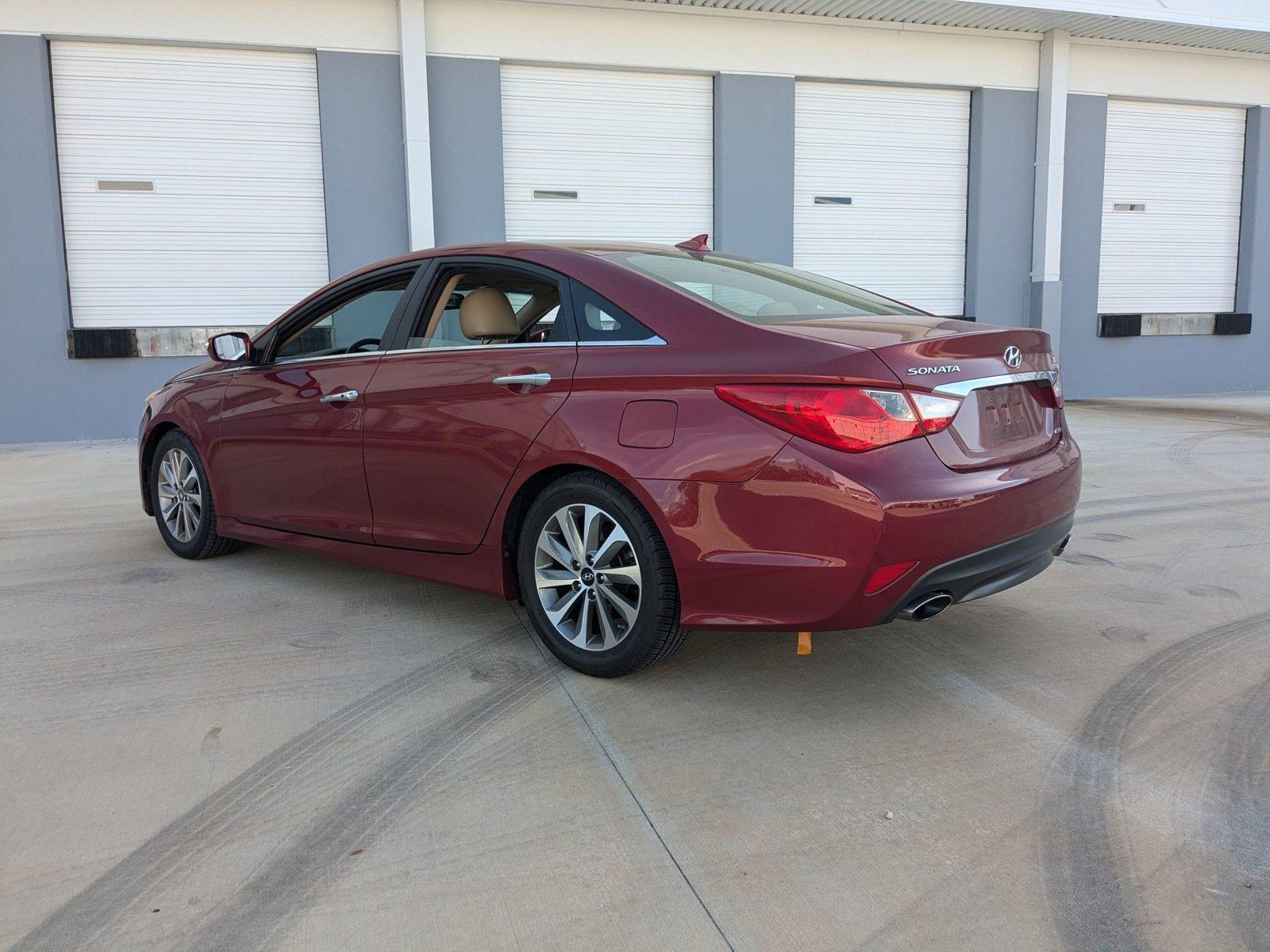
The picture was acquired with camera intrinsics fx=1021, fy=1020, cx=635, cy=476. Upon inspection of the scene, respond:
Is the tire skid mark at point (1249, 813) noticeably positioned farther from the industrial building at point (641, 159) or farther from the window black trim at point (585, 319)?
the industrial building at point (641, 159)

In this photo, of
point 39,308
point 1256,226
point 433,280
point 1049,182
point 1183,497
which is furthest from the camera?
point 1256,226

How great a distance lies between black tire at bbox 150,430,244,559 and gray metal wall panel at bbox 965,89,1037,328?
33.5 ft

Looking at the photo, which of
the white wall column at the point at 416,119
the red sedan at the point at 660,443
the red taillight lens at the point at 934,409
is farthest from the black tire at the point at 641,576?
the white wall column at the point at 416,119

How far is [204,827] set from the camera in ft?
8.08

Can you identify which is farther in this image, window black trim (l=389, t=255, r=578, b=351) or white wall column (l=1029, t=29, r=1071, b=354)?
white wall column (l=1029, t=29, r=1071, b=354)

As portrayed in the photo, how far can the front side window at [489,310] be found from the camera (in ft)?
11.7

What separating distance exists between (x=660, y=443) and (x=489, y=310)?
108 centimetres

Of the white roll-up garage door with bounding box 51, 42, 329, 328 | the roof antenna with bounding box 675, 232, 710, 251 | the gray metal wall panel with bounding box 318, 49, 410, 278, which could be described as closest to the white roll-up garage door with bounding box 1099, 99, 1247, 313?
the gray metal wall panel with bounding box 318, 49, 410, 278

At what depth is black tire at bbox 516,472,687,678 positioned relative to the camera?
10.1ft

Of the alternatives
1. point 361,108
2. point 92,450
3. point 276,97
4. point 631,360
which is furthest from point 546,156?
point 631,360

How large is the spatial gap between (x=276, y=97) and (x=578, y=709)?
9.32 m

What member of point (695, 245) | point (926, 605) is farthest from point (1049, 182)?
point (926, 605)

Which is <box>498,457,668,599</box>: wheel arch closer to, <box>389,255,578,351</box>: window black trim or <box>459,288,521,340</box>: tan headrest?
<box>459,288,521,340</box>: tan headrest

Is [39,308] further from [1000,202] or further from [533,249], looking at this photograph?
[1000,202]
